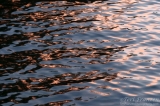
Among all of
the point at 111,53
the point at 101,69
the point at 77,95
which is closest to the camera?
the point at 77,95

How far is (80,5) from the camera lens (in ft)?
74.2

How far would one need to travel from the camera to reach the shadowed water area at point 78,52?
13.4 m

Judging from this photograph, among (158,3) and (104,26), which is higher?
(158,3)

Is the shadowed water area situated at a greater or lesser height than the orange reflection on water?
greater

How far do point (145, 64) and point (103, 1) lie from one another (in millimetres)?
8972

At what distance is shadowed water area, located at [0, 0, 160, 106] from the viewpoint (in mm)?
13398

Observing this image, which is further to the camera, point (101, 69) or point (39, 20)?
point (39, 20)

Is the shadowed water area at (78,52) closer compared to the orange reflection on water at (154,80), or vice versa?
the shadowed water area at (78,52)

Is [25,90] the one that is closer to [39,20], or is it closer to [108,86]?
[108,86]

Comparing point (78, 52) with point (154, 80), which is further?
point (78, 52)

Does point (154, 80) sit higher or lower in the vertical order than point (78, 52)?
lower

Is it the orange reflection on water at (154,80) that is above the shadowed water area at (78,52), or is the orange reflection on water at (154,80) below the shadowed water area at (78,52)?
below

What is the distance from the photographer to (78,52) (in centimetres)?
1653

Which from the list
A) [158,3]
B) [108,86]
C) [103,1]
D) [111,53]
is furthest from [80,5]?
[108,86]
